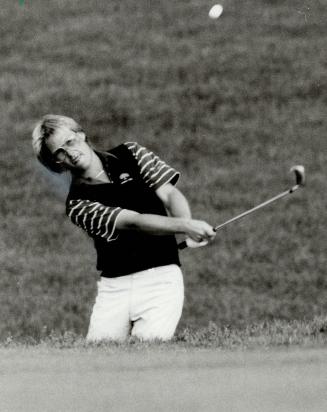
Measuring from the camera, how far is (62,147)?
16.8 feet

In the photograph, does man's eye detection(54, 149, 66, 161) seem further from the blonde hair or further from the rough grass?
the rough grass

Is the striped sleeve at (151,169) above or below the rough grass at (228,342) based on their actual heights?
above

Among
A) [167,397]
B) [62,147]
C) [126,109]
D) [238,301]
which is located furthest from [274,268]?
[167,397]

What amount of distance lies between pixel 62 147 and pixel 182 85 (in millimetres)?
8751

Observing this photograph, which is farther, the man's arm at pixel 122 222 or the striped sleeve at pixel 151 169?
the striped sleeve at pixel 151 169

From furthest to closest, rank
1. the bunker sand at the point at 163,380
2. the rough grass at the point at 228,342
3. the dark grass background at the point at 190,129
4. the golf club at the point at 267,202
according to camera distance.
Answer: the dark grass background at the point at 190,129 < the golf club at the point at 267,202 < the rough grass at the point at 228,342 < the bunker sand at the point at 163,380

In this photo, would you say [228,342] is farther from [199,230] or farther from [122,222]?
[122,222]

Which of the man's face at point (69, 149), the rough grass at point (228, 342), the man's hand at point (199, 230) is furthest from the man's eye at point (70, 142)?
the rough grass at point (228, 342)

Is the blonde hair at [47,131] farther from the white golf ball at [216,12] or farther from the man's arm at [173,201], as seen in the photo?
the white golf ball at [216,12]

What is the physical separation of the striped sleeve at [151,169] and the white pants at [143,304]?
43 centimetres

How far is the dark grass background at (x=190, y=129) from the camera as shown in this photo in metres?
9.74

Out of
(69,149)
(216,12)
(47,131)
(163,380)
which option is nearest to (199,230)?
(69,149)

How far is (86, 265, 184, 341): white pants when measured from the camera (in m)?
5.39

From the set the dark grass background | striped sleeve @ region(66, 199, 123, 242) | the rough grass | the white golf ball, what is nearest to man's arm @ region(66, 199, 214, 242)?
striped sleeve @ region(66, 199, 123, 242)
